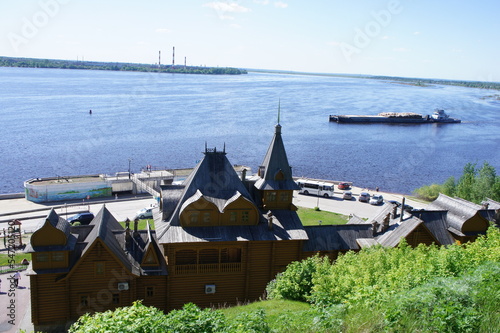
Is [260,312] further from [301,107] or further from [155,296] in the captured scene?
[301,107]

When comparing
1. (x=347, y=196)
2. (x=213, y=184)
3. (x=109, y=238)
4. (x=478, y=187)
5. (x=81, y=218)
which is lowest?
(x=81, y=218)

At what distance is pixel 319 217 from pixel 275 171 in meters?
18.5

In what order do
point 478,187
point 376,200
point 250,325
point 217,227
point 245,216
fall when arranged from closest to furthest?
point 250,325, point 217,227, point 245,216, point 478,187, point 376,200

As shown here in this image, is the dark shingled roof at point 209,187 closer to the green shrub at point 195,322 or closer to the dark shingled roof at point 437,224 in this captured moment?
the dark shingled roof at point 437,224

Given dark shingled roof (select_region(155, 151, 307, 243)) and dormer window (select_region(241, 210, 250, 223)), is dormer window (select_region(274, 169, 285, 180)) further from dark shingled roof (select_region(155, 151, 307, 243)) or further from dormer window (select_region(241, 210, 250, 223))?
dormer window (select_region(241, 210, 250, 223))

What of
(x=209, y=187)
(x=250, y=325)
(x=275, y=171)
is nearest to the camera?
(x=250, y=325)

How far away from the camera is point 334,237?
1293 inches

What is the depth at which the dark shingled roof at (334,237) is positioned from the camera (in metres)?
32.2

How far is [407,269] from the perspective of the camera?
19984mm

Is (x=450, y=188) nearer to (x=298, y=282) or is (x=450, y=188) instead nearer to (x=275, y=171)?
(x=275, y=171)

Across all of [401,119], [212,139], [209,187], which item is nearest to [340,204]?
[209,187]

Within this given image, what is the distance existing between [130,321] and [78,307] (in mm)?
14339

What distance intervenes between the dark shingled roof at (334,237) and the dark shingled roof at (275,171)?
3693mm

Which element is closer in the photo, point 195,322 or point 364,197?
point 195,322
